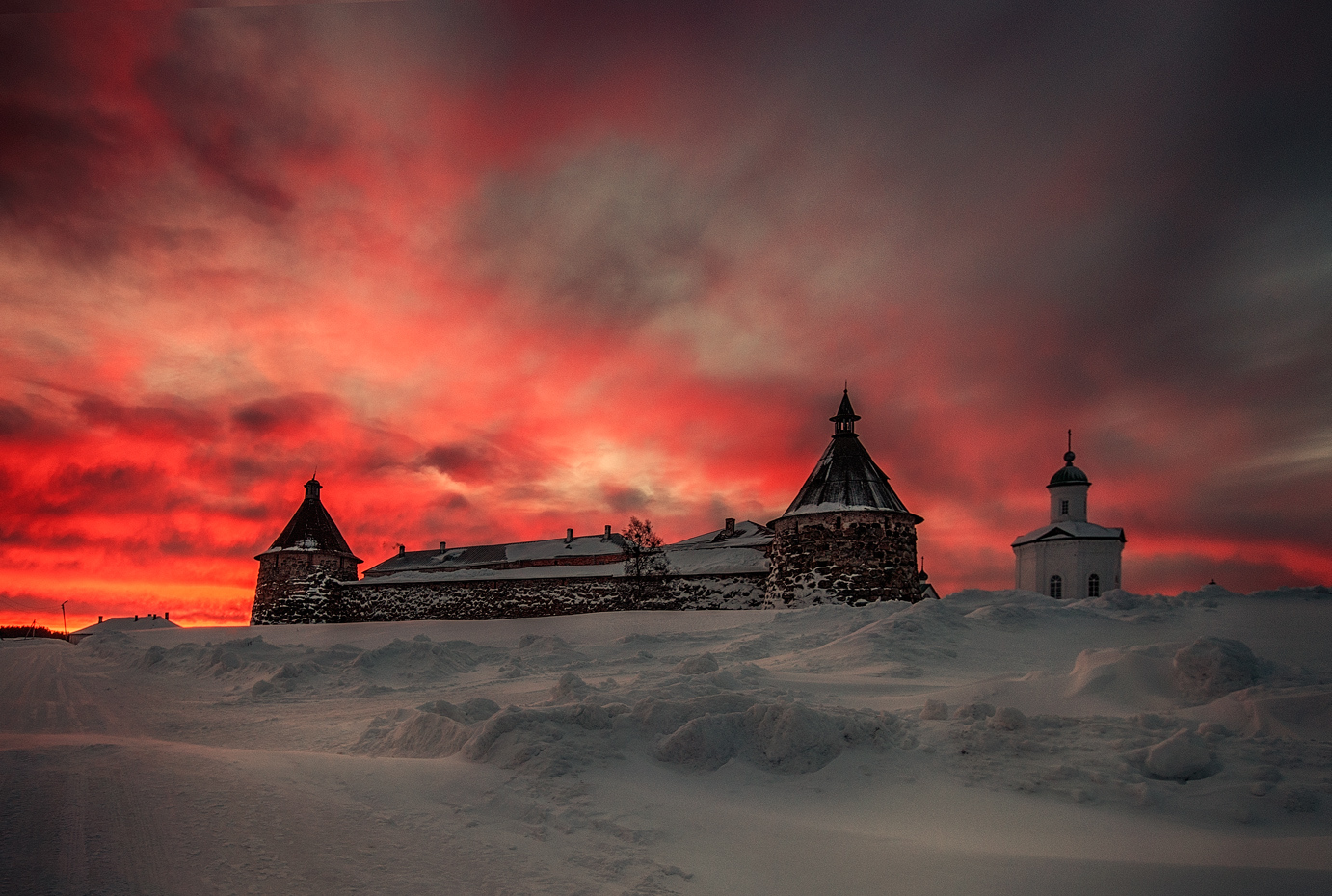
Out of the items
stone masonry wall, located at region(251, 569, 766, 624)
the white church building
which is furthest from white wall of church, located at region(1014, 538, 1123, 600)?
stone masonry wall, located at region(251, 569, 766, 624)

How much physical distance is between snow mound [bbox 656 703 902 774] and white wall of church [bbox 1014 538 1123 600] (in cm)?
3516

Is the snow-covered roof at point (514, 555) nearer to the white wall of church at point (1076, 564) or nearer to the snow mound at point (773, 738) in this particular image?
the white wall of church at point (1076, 564)

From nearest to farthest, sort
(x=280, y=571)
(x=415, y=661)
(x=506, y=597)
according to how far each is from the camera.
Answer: (x=415, y=661) < (x=506, y=597) < (x=280, y=571)

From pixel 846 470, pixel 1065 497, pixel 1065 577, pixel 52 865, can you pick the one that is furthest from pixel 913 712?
pixel 1065 497

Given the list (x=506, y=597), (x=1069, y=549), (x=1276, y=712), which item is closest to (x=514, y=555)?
(x=506, y=597)

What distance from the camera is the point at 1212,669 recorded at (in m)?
6.68

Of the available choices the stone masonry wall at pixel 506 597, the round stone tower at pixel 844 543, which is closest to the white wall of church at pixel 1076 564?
the round stone tower at pixel 844 543

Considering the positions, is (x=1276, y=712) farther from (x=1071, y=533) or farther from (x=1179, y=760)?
(x=1071, y=533)

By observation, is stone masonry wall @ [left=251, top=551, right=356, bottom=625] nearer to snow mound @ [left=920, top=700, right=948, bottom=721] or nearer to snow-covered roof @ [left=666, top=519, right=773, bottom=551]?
snow-covered roof @ [left=666, top=519, right=773, bottom=551]

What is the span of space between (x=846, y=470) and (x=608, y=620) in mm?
8720

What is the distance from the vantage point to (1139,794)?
4.63 metres

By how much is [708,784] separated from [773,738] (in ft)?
2.22

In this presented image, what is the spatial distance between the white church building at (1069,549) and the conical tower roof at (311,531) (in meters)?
34.0

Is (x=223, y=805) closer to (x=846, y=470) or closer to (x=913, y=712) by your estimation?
(x=913, y=712)
